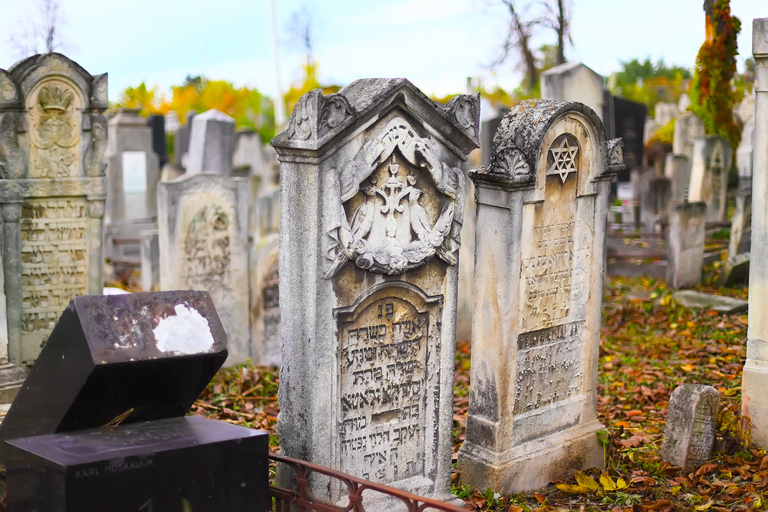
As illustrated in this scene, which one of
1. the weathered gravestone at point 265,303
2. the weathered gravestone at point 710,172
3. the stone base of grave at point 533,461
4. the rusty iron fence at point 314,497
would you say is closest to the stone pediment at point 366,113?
the rusty iron fence at point 314,497

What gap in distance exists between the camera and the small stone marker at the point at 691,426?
18.3 feet

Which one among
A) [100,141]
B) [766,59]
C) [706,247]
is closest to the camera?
[766,59]

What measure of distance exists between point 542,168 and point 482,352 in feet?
3.96

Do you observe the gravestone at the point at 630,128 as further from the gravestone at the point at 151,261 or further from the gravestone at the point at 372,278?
the gravestone at the point at 372,278

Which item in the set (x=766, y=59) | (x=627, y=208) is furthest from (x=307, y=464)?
(x=627, y=208)

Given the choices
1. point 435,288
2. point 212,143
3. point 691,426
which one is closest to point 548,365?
point 691,426

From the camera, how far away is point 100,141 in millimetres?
7230

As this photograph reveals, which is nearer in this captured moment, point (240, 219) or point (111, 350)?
point (111, 350)

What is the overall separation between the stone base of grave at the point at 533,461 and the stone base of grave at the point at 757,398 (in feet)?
3.43

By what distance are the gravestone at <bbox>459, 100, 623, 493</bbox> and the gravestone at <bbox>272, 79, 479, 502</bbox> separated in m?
0.46

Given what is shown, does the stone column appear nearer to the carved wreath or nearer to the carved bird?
the carved wreath

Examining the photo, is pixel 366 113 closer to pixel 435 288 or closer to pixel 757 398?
pixel 435 288

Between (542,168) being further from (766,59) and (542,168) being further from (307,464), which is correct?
(307,464)

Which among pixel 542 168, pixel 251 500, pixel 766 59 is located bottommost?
pixel 251 500
